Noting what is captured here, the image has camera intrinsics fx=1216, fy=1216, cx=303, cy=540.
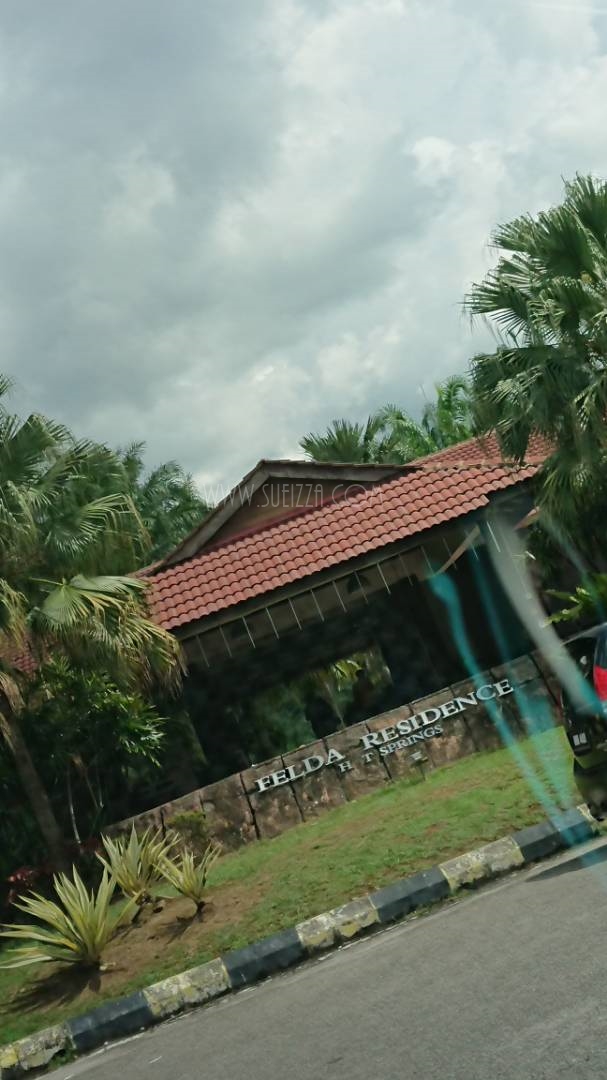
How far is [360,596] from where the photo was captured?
2283 cm

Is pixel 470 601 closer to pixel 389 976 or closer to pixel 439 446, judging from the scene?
pixel 389 976

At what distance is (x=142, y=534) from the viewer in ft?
59.0

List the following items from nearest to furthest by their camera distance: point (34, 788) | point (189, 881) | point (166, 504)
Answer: point (189, 881) → point (34, 788) → point (166, 504)

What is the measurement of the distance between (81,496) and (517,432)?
6.20m

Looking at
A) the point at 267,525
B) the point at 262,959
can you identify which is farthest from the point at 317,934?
the point at 267,525

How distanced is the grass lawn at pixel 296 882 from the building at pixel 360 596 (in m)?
8.31

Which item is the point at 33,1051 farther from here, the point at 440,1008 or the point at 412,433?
the point at 412,433

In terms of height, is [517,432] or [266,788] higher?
[517,432]

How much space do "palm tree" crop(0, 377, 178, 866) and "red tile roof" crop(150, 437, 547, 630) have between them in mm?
4683

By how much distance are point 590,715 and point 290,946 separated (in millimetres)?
3034

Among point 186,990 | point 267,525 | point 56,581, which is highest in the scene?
point 267,525

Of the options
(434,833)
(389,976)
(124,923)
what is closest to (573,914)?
(389,976)

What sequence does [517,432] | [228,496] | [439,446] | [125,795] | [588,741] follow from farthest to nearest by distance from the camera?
1. [439,446]
2. [228,496]
3. [125,795]
4. [517,432]
5. [588,741]

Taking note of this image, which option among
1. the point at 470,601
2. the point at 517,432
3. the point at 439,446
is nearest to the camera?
the point at 517,432
